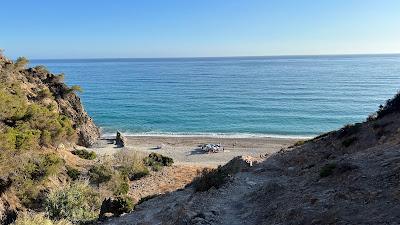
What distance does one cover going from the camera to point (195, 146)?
4541cm

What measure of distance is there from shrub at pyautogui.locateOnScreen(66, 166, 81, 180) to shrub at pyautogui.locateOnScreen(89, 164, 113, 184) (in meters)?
0.90

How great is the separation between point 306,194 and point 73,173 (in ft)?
62.6

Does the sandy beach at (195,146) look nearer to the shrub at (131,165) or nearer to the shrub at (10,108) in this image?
the shrub at (131,165)

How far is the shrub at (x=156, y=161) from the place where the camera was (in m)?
34.7

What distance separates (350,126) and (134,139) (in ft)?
99.9

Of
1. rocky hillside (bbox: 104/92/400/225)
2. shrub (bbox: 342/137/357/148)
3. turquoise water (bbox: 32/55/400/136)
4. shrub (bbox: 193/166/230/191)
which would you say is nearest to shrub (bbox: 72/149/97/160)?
rocky hillside (bbox: 104/92/400/225)

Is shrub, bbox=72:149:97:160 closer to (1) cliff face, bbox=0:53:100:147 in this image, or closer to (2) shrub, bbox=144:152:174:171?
(2) shrub, bbox=144:152:174:171

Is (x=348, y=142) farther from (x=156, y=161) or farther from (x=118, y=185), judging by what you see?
(x=156, y=161)

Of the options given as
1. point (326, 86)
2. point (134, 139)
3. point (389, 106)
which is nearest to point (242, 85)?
point (326, 86)

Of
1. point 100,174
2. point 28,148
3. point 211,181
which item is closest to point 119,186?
point 100,174

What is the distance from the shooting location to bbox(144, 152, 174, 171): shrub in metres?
34.7

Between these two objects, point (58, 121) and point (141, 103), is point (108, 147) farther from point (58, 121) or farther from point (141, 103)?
point (141, 103)

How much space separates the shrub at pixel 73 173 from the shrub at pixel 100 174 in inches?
35.4

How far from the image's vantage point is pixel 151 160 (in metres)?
35.7
